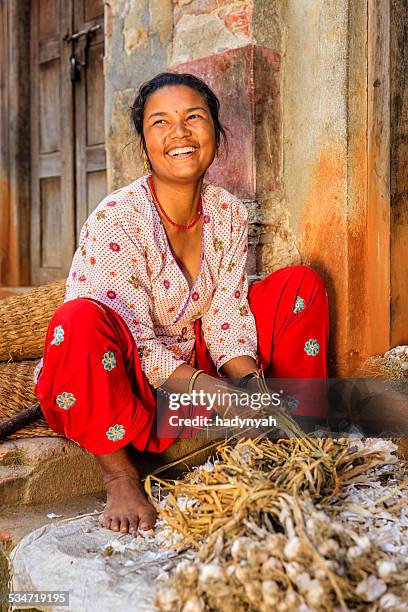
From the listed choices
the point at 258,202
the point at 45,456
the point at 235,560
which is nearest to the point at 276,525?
the point at 235,560

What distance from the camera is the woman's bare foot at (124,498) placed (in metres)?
1.80

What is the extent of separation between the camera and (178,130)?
2.23 meters

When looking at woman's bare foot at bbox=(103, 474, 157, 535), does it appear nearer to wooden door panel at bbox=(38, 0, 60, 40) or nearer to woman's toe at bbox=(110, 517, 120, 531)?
woman's toe at bbox=(110, 517, 120, 531)

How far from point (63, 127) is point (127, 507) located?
3.35m

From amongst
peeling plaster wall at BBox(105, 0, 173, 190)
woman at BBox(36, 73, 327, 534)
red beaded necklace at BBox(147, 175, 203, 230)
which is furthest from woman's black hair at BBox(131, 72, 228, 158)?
peeling plaster wall at BBox(105, 0, 173, 190)

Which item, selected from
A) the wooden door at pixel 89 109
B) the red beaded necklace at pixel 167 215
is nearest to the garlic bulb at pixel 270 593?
the red beaded necklace at pixel 167 215

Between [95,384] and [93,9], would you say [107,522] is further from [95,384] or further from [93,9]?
[93,9]

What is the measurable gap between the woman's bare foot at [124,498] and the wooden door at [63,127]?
9.08 ft

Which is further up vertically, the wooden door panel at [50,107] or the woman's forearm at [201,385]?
the wooden door panel at [50,107]

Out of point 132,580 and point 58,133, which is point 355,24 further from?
point 58,133

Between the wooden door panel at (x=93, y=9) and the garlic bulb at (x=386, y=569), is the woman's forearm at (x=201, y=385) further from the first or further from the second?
the wooden door panel at (x=93, y=9)

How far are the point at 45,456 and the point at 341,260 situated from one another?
Result: 131 cm

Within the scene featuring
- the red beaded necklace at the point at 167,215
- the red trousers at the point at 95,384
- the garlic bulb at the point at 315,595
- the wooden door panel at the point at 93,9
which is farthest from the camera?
the wooden door panel at the point at 93,9

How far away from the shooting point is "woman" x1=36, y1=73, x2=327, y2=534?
6.28 ft
